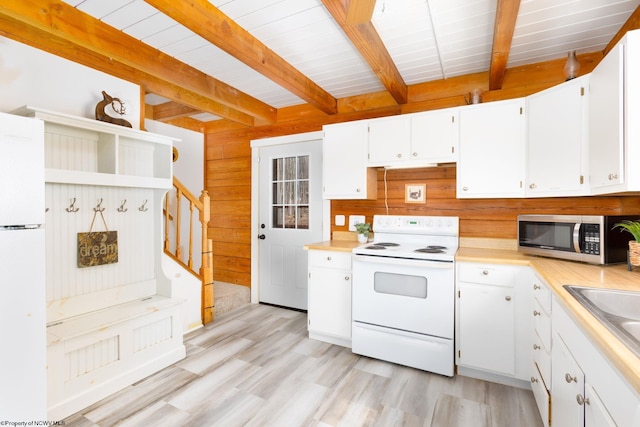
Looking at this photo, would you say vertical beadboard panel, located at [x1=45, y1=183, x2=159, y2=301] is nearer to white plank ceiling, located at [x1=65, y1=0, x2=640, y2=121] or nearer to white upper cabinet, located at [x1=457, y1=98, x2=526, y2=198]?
white plank ceiling, located at [x1=65, y1=0, x2=640, y2=121]

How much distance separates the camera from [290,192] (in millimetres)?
3832

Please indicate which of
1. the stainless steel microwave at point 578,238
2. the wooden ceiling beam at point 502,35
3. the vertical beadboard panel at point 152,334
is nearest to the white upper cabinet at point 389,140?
the wooden ceiling beam at point 502,35

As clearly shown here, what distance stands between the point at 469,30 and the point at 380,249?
1700 mm

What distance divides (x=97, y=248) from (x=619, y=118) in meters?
3.34

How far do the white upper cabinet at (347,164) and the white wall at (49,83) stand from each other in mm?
1797

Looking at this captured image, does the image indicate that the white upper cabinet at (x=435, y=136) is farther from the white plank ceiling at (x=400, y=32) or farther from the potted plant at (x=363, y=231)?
the potted plant at (x=363, y=231)

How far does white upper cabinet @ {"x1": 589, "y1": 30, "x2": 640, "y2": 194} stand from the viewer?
1.49m

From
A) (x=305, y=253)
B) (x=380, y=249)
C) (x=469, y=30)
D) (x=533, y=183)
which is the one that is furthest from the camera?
(x=305, y=253)

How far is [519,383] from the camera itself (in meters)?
2.19

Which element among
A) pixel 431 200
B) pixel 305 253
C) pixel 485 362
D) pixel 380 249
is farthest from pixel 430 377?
pixel 305 253

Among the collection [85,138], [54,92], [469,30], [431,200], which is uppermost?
[469,30]

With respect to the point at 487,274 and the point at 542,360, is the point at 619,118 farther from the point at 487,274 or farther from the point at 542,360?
the point at 542,360

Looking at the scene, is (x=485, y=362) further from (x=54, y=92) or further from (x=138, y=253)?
(x=54, y=92)

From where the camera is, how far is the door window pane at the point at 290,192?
3.73m
